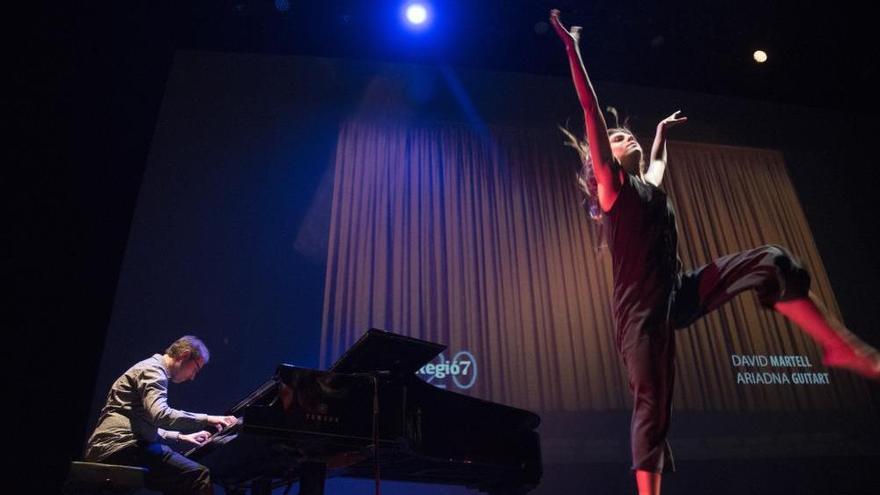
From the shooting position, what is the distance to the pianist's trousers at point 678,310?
3.13 m

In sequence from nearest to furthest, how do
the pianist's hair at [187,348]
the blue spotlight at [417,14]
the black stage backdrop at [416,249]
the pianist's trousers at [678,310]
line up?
the pianist's trousers at [678,310] → the pianist's hair at [187,348] → the black stage backdrop at [416,249] → the blue spotlight at [417,14]

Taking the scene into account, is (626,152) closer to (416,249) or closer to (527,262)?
(527,262)

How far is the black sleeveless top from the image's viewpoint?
344 cm

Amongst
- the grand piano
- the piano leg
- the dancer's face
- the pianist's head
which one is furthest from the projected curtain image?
the piano leg

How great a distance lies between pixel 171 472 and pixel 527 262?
315cm

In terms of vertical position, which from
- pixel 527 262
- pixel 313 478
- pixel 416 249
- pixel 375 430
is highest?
pixel 416 249

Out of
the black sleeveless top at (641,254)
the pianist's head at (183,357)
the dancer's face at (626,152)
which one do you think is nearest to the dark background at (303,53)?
the pianist's head at (183,357)

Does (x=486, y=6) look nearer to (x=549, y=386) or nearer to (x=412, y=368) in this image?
(x=549, y=386)

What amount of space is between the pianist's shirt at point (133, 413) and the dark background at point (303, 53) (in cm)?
15

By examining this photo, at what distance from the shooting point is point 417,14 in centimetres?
563

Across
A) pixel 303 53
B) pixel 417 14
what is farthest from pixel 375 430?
pixel 303 53

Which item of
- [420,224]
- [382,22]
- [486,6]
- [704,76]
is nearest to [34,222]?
[420,224]

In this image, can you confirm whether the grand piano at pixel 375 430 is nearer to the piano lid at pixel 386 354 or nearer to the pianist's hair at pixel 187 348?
the piano lid at pixel 386 354

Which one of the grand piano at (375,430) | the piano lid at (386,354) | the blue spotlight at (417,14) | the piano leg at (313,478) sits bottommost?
the piano leg at (313,478)
